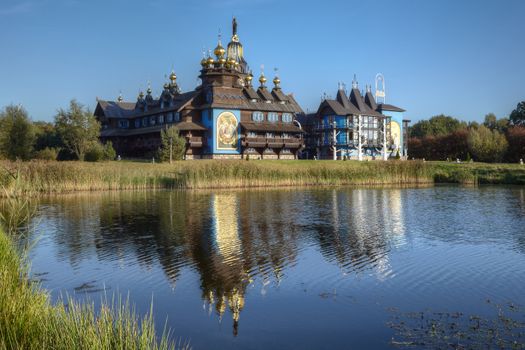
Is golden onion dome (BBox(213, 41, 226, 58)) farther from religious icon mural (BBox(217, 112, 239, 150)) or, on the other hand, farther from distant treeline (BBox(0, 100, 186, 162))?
distant treeline (BBox(0, 100, 186, 162))

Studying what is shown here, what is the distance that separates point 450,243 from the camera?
806 inches

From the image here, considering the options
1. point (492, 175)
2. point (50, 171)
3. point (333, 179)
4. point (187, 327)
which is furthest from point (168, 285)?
point (492, 175)

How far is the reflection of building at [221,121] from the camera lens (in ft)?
224

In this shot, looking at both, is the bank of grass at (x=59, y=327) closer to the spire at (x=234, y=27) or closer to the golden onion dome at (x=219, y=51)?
the golden onion dome at (x=219, y=51)

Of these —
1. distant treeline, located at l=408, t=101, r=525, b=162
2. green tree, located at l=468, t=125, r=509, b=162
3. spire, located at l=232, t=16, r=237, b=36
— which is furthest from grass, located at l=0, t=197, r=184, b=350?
spire, located at l=232, t=16, r=237, b=36

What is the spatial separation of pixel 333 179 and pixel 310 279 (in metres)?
37.4

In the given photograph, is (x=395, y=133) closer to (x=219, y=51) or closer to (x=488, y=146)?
(x=488, y=146)

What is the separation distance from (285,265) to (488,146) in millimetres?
66792

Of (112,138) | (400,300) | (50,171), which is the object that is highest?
(112,138)

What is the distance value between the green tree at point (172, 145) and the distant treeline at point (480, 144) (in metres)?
36.6

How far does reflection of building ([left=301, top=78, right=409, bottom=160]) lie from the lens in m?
79.9

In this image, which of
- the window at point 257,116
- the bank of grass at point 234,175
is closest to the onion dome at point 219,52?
the window at point 257,116

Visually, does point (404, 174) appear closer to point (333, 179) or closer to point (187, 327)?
point (333, 179)

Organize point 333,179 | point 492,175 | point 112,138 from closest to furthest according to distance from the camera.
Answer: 1. point 333,179
2. point 492,175
3. point 112,138
